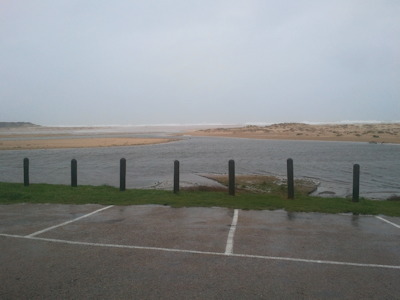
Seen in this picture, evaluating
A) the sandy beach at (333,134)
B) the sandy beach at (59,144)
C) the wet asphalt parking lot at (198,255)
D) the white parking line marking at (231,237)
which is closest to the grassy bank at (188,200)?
the wet asphalt parking lot at (198,255)

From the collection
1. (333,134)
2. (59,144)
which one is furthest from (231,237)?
(333,134)

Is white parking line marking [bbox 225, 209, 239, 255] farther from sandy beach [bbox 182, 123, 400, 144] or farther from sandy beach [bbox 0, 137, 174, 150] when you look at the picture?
sandy beach [bbox 182, 123, 400, 144]

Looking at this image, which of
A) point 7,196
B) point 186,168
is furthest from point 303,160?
point 7,196

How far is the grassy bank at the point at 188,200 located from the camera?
8.59m

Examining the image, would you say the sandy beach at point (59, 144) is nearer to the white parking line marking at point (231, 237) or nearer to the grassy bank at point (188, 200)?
the grassy bank at point (188, 200)

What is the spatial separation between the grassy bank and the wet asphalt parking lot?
0.69m

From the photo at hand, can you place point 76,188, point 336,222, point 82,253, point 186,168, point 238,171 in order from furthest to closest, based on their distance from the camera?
point 186,168 → point 238,171 → point 76,188 → point 336,222 → point 82,253

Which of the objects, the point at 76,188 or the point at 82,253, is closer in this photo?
the point at 82,253

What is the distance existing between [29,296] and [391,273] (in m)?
4.83

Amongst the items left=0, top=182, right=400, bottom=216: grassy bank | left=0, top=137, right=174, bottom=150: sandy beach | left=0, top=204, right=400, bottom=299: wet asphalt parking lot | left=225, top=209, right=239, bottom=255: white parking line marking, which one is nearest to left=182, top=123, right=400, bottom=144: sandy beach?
left=0, top=137, right=174, bottom=150: sandy beach

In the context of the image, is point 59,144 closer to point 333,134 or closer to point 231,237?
point 231,237

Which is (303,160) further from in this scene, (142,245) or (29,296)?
(29,296)

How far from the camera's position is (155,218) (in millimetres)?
7727

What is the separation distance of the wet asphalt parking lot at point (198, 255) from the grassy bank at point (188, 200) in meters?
0.69
